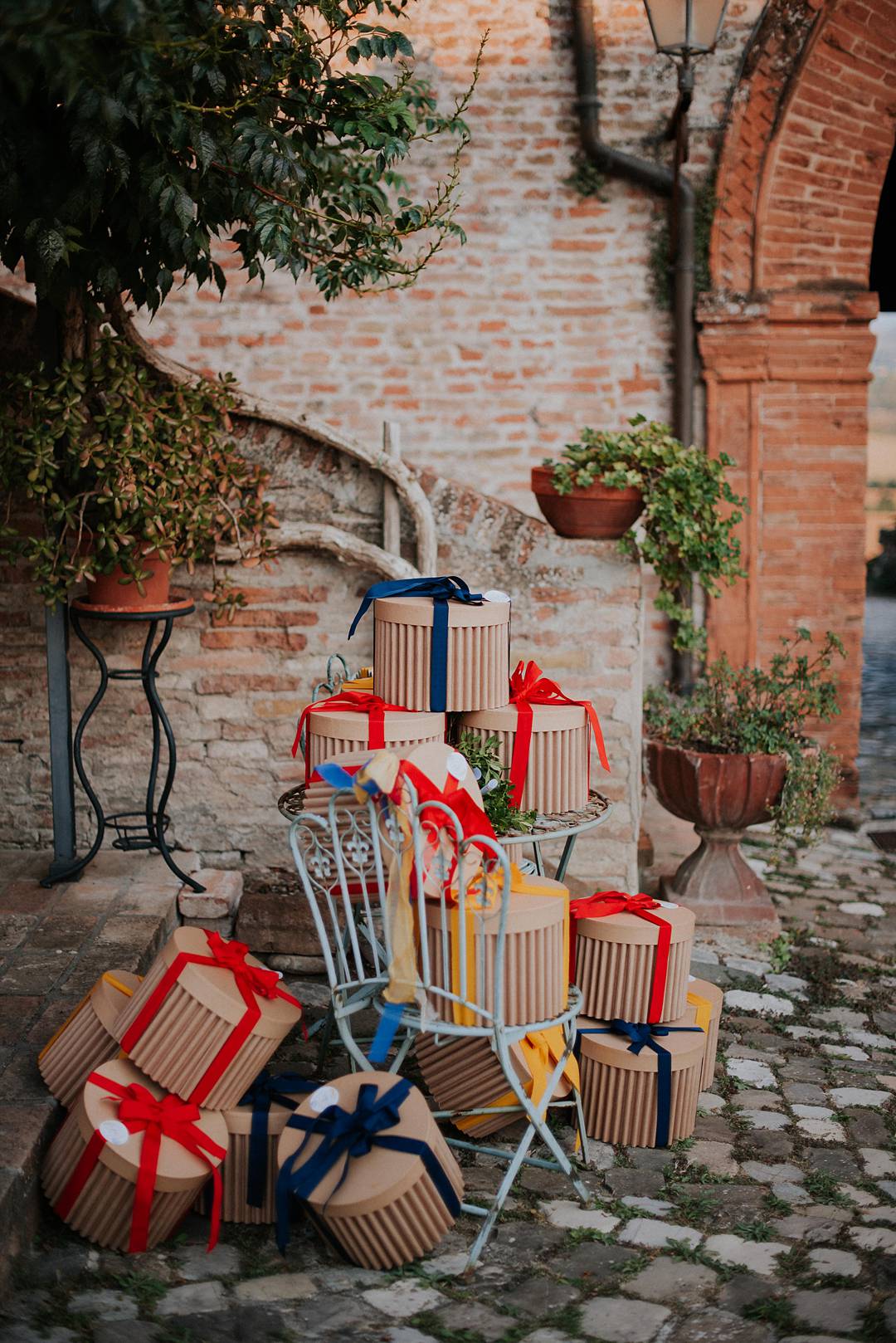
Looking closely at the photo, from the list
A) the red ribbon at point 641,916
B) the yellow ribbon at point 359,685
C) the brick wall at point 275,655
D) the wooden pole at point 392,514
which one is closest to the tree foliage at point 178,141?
the wooden pole at point 392,514

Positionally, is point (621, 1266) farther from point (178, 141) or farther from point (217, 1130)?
point (178, 141)

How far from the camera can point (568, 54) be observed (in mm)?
6441

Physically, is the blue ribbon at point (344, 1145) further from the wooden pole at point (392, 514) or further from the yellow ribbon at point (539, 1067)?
the wooden pole at point (392, 514)

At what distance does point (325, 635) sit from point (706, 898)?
1843 mm

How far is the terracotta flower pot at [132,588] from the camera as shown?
4141 millimetres

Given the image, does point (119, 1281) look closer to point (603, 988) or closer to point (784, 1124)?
point (603, 988)

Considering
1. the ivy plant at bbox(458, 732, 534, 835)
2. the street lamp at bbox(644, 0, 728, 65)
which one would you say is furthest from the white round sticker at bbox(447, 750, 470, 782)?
the street lamp at bbox(644, 0, 728, 65)

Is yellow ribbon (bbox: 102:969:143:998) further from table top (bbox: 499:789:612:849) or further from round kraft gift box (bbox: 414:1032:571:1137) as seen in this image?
table top (bbox: 499:789:612:849)

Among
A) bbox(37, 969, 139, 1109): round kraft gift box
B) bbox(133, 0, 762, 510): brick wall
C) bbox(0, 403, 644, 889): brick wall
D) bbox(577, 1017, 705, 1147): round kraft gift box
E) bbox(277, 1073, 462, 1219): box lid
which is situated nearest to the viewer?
bbox(277, 1073, 462, 1219): box lid

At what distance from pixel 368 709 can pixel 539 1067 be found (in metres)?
0.99

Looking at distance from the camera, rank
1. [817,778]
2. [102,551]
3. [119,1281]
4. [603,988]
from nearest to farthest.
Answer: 1. [119,1281]
2. [603,988]
3. [102,551]
4. [817,778]

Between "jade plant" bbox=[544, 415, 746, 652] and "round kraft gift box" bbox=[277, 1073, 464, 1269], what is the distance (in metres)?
2.45

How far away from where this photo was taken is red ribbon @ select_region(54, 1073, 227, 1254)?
8.89ft

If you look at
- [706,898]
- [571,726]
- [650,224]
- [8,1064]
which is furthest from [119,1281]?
[650,224]
